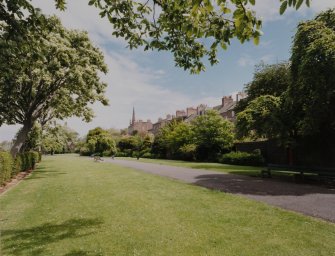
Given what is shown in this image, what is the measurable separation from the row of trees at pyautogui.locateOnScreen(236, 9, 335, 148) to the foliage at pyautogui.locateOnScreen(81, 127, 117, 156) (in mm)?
52201

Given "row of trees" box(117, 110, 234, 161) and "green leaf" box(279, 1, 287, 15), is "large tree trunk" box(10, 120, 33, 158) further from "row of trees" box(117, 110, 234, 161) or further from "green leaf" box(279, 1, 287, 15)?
"green leaf" box(279, 1, 287, 15)

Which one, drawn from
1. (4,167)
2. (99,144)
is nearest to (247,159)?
(4,167)

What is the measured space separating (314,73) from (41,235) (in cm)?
1488

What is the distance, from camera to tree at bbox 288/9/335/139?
49.4 ft

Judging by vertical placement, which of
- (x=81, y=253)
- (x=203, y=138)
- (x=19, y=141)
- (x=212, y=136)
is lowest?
(x=81, y=253)

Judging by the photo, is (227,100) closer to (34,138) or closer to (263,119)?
(34,138)

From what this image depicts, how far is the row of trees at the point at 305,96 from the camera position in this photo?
597 inches

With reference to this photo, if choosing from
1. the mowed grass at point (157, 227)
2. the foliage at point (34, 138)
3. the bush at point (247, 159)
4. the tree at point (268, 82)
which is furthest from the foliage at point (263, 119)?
the foliage at point (34, 138)

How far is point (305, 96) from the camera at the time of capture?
16688 millimetres

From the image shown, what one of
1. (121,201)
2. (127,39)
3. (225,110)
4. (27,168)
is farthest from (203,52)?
(225,110)

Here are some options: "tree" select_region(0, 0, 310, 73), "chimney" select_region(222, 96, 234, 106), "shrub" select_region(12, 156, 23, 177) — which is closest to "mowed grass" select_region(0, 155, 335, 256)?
"tree" select_region(0, 0, 310, 73)

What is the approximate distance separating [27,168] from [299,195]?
22.1 meters

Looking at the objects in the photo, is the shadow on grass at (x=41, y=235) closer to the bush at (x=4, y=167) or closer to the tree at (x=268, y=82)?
the bush at (x=4, y=167)

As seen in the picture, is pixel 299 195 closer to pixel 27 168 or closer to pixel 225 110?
pixel 27 168
